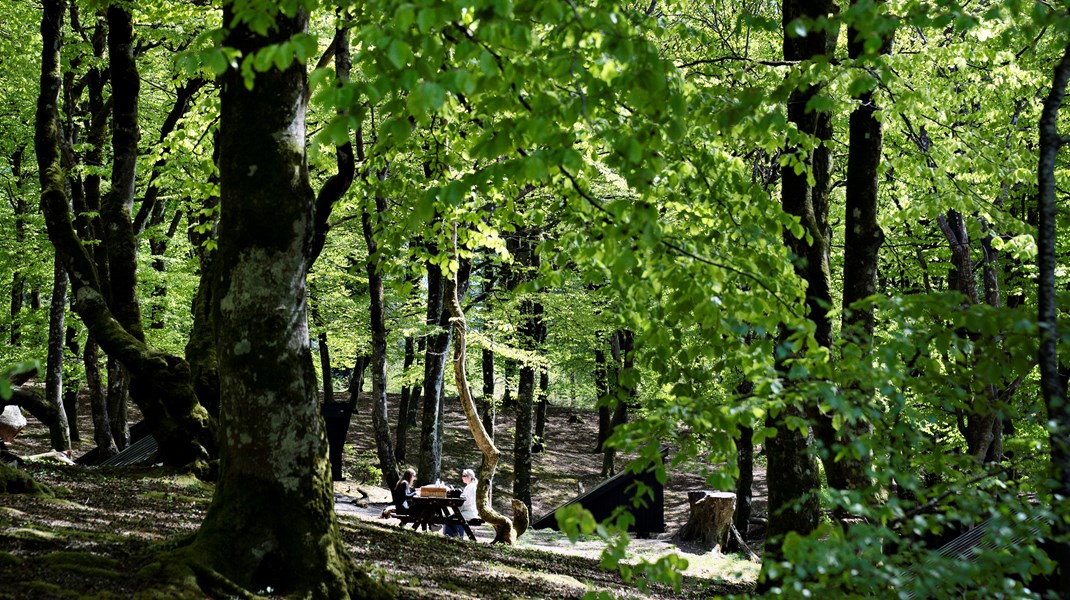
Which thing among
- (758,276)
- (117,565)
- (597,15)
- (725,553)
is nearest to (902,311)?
(758,276)

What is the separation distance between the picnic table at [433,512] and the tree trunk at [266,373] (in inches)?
297

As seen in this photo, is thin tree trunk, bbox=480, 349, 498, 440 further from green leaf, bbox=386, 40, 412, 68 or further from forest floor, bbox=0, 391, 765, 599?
green leaf, bbox=386, 40, 412, 68

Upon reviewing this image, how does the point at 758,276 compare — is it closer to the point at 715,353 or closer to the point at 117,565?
the point at 715,353

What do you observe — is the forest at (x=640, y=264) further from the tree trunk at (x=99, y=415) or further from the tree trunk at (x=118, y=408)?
the tree trunk at (x=118, y=408)

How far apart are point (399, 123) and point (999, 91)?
28.4 feet

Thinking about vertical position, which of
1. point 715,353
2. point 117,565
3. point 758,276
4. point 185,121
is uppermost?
point 185,121

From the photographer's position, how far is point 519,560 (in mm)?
9258

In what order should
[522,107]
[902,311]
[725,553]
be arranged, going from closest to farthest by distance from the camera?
[902,311]
[522,107]
[725,553]

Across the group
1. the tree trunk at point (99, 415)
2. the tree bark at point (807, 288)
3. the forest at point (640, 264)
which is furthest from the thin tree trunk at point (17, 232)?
the tree bark at point (807, 288)

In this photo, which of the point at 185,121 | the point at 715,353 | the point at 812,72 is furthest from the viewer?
the point at 185,121

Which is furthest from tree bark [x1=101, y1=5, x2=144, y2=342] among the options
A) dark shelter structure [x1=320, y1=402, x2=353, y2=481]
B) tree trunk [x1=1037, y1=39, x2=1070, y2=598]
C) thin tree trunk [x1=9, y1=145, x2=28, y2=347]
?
thin tree trunk [x1=9, y1=145, x2=28, y2=347]

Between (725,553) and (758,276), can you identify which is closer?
(758,276)

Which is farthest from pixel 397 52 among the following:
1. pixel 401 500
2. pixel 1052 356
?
pixel 401 500

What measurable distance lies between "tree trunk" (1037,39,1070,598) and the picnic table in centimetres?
1018
